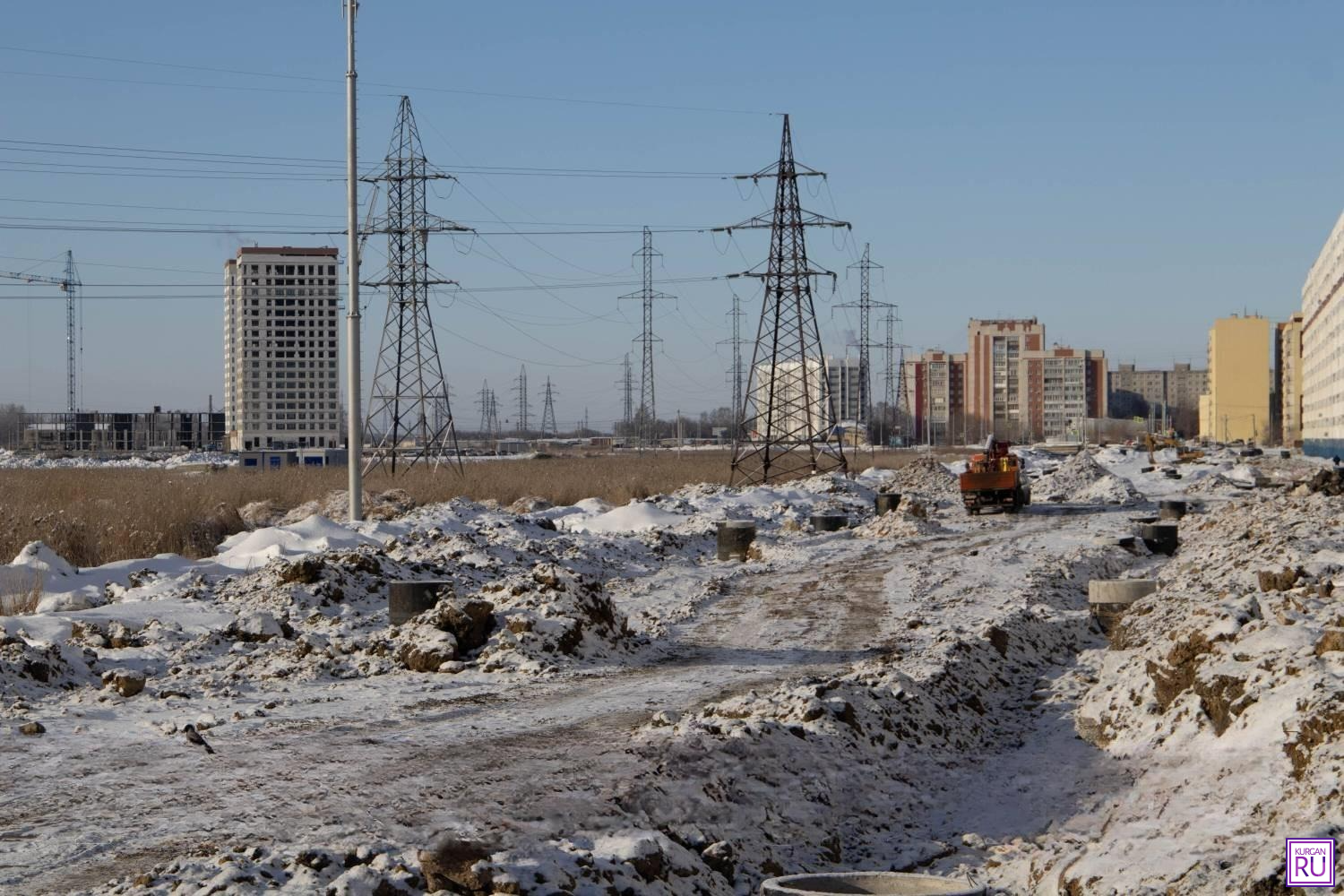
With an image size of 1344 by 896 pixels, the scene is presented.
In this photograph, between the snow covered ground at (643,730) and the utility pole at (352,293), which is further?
the utility pole at (352,293)

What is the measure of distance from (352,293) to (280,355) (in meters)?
105

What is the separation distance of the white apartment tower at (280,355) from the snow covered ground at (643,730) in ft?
260

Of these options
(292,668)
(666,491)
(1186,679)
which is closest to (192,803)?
(292,668)

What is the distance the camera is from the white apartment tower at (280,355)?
94000 millimetres

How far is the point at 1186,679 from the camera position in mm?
10031

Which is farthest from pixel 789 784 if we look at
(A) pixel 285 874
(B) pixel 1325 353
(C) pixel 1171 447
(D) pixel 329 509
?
(B) pixel 1325 353

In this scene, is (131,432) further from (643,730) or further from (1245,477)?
(643,730)

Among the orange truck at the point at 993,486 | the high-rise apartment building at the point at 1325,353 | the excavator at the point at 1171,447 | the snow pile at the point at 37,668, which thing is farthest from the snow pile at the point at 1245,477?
the snow pile at the point at 37,668

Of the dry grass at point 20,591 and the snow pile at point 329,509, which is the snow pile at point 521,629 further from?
the snow pile at point 329,509

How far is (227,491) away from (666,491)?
14043 mm

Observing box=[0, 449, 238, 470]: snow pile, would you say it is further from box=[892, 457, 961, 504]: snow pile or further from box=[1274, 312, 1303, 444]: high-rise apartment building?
box=[1274, 312, 1303, 444]: high-rise apartment building

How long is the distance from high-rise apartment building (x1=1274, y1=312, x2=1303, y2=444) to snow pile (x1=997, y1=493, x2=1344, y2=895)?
5068 inches

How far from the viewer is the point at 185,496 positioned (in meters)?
28.6

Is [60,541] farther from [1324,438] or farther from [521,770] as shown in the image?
[1324,438]
